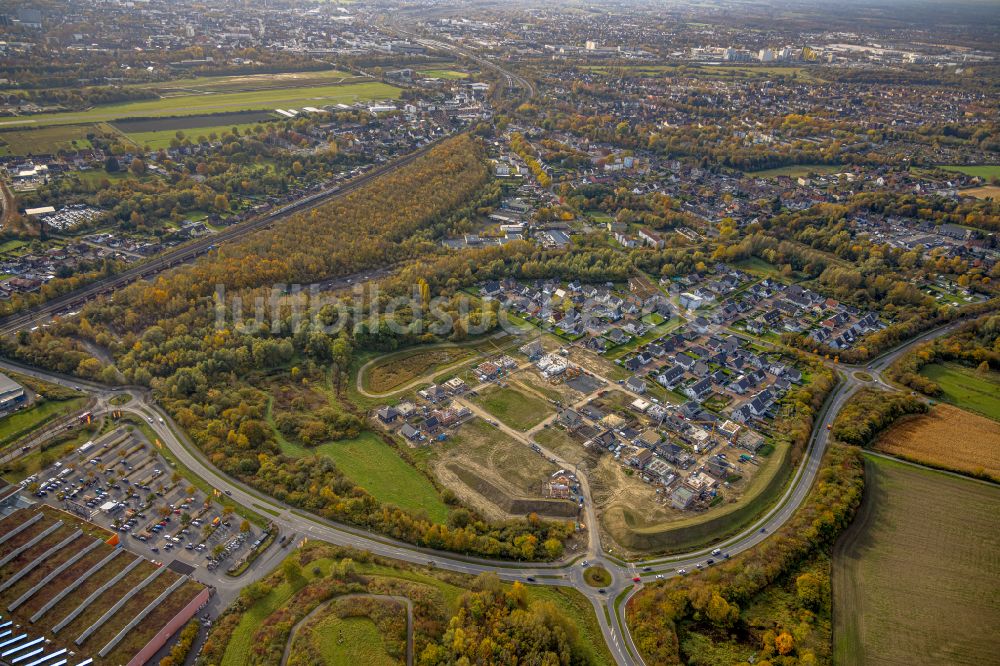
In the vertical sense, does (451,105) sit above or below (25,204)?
above

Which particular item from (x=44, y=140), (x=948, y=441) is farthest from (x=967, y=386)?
(x=44, y=140)

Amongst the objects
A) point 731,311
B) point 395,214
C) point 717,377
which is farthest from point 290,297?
point 731,311

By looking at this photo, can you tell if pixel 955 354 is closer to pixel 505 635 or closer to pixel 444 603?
pixel 505 635

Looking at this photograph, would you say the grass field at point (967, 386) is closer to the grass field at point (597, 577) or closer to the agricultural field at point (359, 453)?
the grass field at point (597, 577)

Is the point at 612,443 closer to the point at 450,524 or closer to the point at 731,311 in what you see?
the point at 450,524

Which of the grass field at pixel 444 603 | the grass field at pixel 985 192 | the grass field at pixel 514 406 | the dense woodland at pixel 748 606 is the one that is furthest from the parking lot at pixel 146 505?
the grass field at pixel 985 192

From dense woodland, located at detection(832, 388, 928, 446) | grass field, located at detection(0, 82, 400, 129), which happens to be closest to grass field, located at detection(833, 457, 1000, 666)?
dense woodland, located at detection(832, 388, 928, 446)

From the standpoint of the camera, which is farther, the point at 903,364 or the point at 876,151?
the point at 876,151
